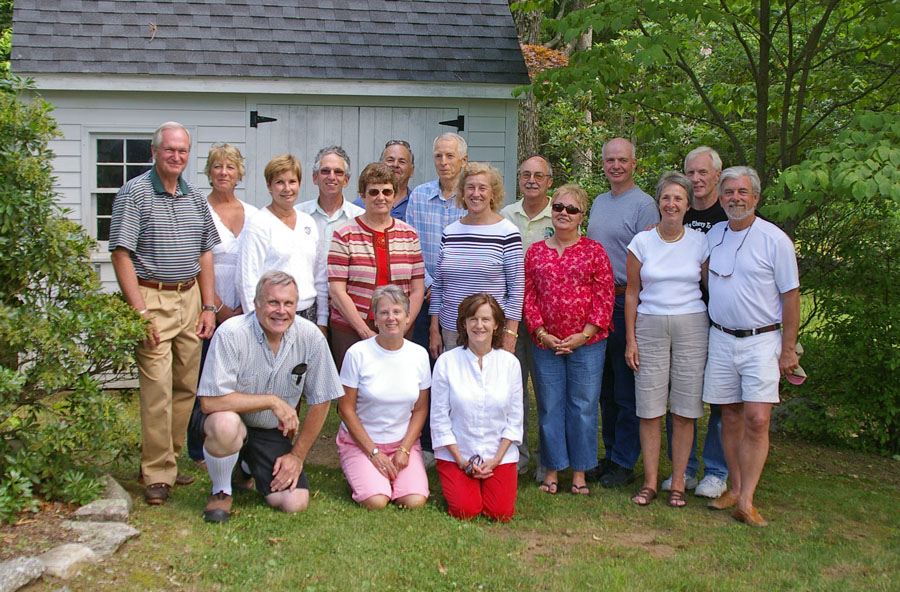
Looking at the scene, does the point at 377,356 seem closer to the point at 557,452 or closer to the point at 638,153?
the point at 557,452

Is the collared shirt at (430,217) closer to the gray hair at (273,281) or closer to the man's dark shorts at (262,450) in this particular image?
the gray hair at (273,281)

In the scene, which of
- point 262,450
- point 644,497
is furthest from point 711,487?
point 262,450

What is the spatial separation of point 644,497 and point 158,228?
10.0 ft

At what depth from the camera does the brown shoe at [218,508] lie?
4305 mm

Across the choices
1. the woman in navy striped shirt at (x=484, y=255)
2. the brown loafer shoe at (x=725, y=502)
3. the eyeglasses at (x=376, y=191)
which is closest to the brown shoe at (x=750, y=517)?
the brown loafer shoe at (x=725, y=502)

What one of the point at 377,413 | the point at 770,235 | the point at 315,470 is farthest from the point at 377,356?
the point at 770,235

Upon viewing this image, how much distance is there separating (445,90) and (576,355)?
12.8 ft

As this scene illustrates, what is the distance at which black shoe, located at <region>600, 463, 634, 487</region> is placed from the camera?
5.25m

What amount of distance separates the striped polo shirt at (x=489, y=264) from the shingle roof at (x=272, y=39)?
11.3 feet

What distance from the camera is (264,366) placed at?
447 centimetres

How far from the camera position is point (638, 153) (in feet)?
38.8

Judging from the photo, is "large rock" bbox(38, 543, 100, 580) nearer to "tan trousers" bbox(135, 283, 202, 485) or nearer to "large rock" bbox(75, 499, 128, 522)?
"large rock" bbox(75, 499, 128, 522)

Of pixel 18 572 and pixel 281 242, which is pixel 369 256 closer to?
pixel 281 242

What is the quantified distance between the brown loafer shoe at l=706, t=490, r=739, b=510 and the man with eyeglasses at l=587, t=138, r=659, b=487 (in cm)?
60
